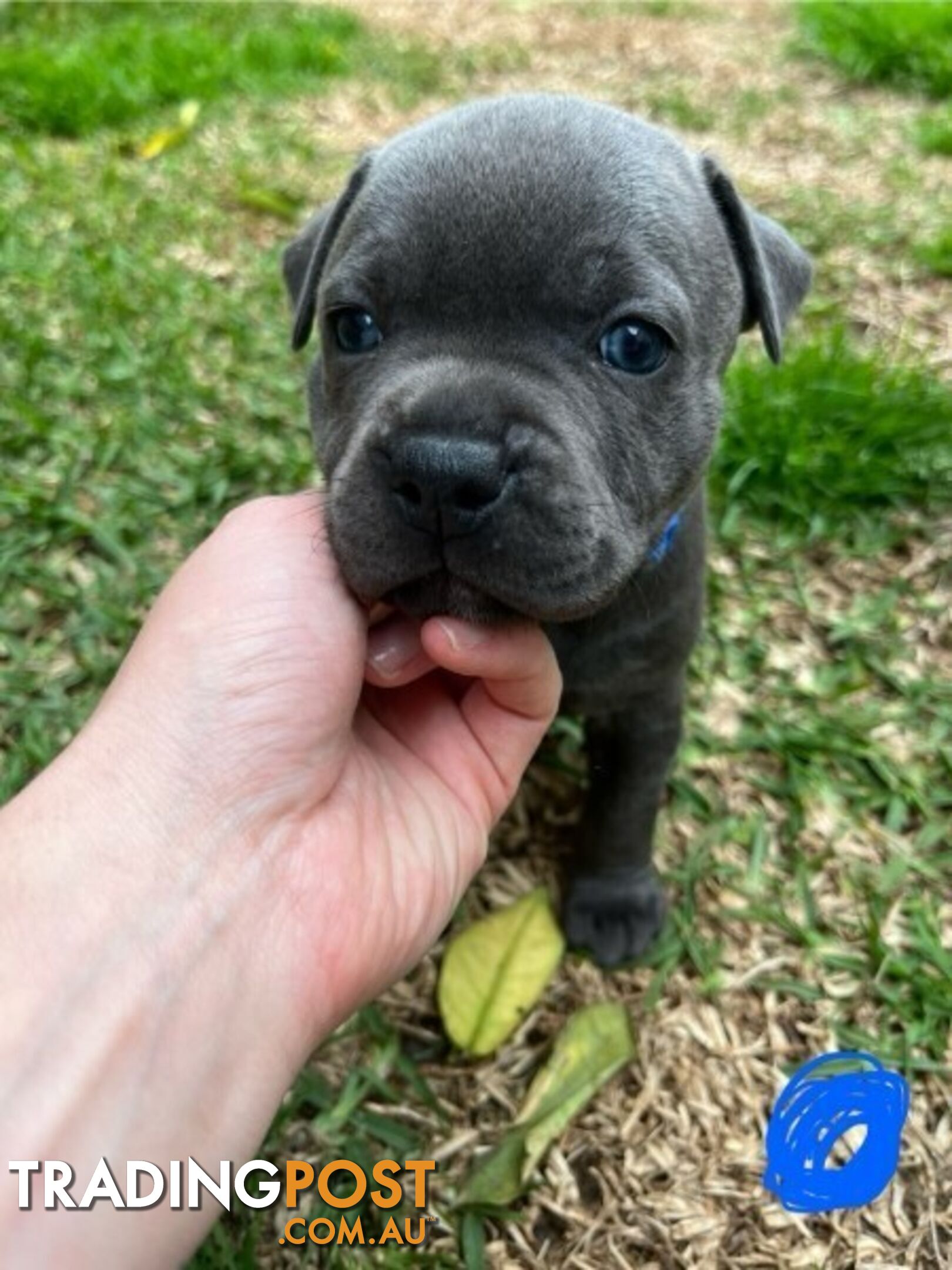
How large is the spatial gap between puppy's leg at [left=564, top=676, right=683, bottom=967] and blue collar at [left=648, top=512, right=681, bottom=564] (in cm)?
33

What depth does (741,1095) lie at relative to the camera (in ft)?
8.57

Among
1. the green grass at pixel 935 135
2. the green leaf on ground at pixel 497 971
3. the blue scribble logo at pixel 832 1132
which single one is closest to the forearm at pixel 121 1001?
the green leaf on ground at pixel 497 971

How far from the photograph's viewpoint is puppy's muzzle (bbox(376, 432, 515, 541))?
191 centimetres

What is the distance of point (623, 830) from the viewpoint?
2.82 m

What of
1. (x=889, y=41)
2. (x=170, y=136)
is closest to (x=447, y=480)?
(x=170, y=136)

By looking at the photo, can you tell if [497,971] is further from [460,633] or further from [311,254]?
[311,254]

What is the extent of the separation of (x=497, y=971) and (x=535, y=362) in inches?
54.9

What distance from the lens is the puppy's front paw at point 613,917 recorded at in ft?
9.32

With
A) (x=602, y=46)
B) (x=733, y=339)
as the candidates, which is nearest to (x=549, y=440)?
(x=733, y=339)

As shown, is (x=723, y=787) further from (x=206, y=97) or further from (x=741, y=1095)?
(x=206, y=97)

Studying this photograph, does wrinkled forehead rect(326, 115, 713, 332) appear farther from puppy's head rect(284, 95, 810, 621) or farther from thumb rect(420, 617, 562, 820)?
thumb rect(420, 617, 562, 820)

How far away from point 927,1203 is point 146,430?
3230mm

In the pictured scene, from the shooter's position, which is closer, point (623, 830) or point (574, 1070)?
point (574, 1070)

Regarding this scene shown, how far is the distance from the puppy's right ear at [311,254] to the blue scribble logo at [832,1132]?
6.57ft
